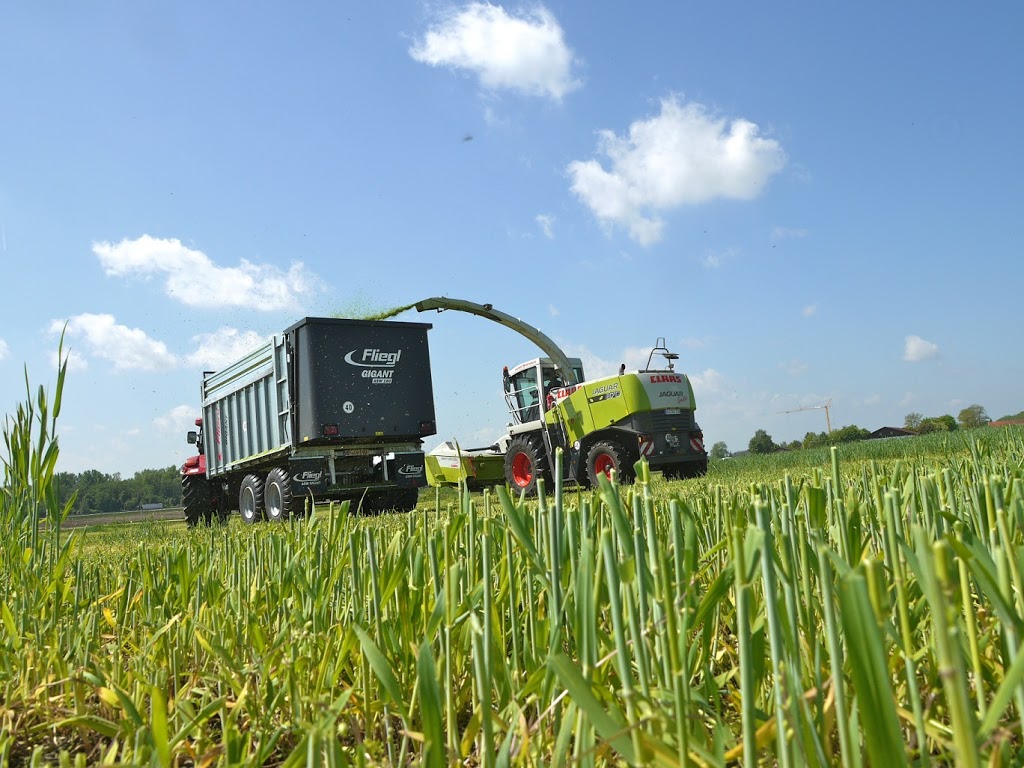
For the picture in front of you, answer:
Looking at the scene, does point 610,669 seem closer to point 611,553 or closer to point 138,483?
point 611,553

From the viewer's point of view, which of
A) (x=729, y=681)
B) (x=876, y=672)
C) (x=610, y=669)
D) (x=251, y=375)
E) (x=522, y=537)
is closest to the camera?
(x=876, y=672)

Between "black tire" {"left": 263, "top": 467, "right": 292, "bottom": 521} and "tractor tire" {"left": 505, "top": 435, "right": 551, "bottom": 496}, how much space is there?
340 centimetres

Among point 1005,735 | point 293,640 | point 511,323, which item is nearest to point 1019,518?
point 1005,735

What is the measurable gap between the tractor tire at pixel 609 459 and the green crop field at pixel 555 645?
805 centimetres

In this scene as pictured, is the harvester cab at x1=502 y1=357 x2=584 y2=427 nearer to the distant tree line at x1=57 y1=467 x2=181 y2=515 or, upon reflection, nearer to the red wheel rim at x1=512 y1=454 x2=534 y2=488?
the red wheel rim at x1=512 y1=454 x2=534 y2=488

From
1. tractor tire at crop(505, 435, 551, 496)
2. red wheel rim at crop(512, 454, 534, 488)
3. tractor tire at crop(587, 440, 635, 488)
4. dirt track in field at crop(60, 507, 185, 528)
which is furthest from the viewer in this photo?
red wheel rim at crop(512, 454, 534, 488)

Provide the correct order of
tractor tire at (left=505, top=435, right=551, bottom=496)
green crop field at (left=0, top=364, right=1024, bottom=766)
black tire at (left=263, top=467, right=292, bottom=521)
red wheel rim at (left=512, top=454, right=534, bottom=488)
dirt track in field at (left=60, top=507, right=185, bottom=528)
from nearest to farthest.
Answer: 1. green crop field at (left=0, top=364, right=1024, bottom=766)
2. black tire at (left=263, top=467, right=292, bottom=521)
3. dirt track in field at (left=60, top=507, right=185, bottom=528)
4. tractor tire at (left=505, top=435, right=551, bottom=496)
5. red wheel rim at (left=512, top=454, right=534, bottom=488)

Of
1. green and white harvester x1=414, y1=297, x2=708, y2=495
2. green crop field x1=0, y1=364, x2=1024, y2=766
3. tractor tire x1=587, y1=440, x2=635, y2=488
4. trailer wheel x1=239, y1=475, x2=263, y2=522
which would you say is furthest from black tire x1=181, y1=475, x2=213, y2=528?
green crop field x1=0, y1=364, x2=1024, y2=766

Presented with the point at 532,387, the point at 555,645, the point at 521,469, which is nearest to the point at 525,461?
the point at 521,469

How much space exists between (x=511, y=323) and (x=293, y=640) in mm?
12805

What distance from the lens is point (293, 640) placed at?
1.36 meters

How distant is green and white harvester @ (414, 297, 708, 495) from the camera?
34.4ft

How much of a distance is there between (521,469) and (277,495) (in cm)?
387

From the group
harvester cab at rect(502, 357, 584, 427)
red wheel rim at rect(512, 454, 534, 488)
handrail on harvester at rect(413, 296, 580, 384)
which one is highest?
handrail on harvester at rect(413, 296, 580, 384)
